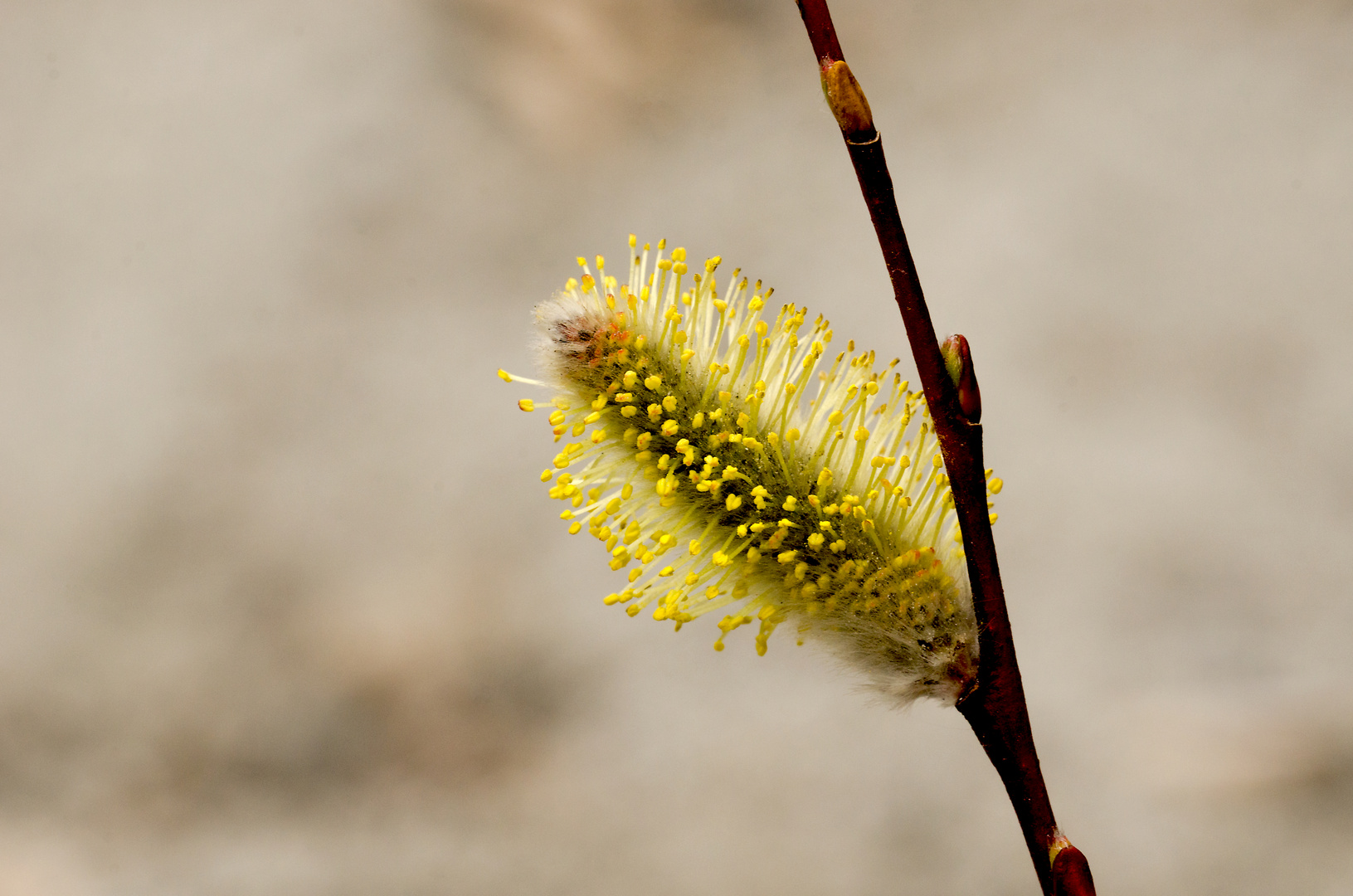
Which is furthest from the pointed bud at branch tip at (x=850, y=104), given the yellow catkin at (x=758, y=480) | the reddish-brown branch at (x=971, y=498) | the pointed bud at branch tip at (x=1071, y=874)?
the pointed bud at branch tip at (x=1071, y=874)

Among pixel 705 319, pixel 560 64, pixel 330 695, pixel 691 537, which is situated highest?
pixel 560 64

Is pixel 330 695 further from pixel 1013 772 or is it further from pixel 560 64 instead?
pixel 1013 772

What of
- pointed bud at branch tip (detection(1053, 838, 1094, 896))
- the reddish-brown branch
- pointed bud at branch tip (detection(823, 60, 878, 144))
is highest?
pointed bud at branch tip (detection(823, 60, 878, 144))

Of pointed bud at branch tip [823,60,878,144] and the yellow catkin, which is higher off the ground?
pointed bud at branch tip [823,60,878,144]

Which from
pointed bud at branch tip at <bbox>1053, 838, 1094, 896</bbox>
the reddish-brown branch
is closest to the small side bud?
the reddish-brown branch

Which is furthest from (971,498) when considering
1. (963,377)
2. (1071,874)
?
(1071,874)

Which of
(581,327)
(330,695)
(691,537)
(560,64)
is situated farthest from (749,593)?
(560,64)

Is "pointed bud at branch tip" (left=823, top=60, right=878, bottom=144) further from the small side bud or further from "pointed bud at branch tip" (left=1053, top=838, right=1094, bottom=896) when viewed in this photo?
"pointed bud at branch tip" (left=1053, top=838, right=1094, bottom=896)

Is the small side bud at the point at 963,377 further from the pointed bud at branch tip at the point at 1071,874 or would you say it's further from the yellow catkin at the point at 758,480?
the pointed bud at branch tip at the point at 1071,874
